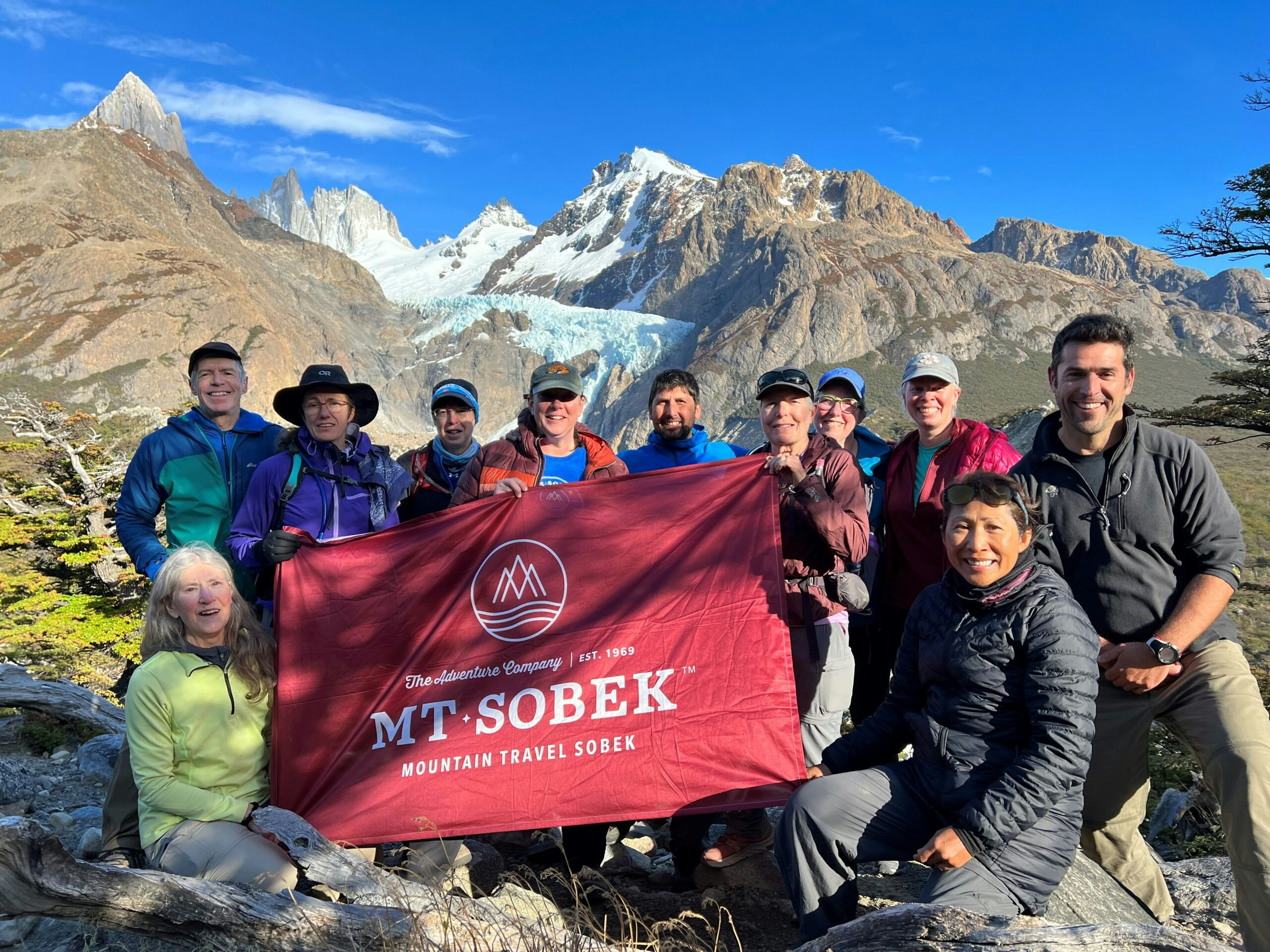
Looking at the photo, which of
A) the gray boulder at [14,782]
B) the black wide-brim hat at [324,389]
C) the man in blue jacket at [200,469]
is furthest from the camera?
the gray boulder at [14,782]

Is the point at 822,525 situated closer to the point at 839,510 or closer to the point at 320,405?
the point at 839,510

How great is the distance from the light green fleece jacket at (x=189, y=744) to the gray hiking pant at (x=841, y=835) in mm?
2694

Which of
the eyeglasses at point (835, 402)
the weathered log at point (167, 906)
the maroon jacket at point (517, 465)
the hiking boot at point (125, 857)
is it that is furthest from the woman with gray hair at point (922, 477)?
the hiking boot at point (125, 857)

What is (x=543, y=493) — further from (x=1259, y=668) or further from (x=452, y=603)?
(x=1259, y=668)

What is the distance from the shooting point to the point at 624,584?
4691mm

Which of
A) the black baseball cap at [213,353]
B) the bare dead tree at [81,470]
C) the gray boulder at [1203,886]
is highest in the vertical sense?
the bare dead tree at [81,470]

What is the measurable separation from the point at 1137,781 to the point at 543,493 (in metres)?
3.53

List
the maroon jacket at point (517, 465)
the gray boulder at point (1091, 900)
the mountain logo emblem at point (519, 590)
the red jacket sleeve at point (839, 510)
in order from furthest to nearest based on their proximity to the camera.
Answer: the maroon jacket at point (517, 465), the mountain logo emblem at point (519, 590), the red jacket sleeve at point (839, 510), the gray boulder at point (1091, 900)

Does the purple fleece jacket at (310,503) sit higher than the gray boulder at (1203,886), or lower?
higher

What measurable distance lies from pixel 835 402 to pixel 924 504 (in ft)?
5.10

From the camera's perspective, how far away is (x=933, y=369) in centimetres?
518

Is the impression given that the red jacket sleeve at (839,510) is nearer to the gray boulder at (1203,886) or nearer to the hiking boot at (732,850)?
the hiking boot at (732,850)

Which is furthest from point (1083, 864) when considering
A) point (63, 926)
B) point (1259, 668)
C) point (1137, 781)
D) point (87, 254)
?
point (87, 254)

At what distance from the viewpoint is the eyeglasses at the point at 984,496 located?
3523 mm
